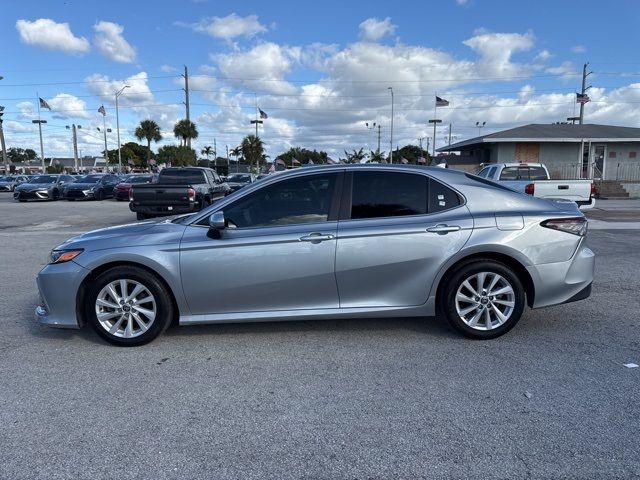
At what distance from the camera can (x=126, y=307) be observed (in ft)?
15.0

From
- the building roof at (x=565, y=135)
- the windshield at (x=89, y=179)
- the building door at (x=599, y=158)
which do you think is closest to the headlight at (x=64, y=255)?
the windshield at (x=89, y=179)

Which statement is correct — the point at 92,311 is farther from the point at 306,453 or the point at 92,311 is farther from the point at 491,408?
the point at 491,408

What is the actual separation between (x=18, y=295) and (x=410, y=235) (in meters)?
5.27

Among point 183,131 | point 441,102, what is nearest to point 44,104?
point 183,131

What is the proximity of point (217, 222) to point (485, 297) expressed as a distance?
2.57 metres

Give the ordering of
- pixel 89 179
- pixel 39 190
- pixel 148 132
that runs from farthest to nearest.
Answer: pixel 148 132 → pixel 89 179 → pixel 39 190

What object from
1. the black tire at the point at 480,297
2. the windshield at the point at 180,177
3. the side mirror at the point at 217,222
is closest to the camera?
the side mirror at the point at 217,222

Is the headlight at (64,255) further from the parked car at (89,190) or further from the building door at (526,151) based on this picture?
the building door at (526,151)

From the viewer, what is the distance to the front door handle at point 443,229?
180 inches

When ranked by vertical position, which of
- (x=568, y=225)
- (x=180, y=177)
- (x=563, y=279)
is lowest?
(x=563, y=279)

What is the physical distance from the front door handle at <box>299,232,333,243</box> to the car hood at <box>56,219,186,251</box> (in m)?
1.15

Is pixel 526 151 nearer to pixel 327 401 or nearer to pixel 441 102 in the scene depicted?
pixel 441 102

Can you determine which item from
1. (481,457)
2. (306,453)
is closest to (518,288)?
(481,457)

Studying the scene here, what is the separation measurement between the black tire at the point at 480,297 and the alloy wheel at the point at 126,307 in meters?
2.73
